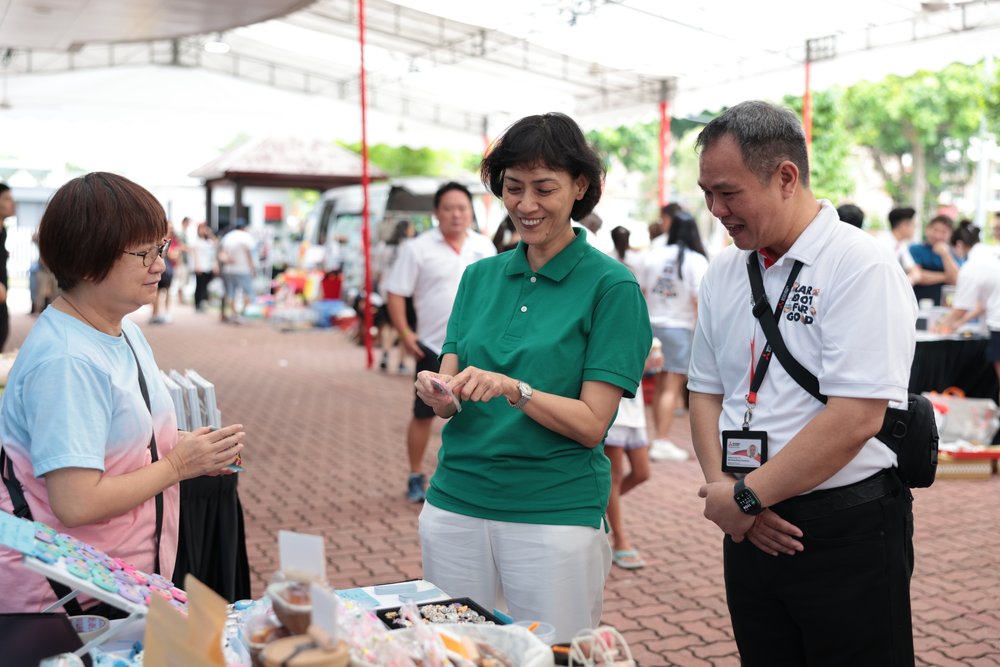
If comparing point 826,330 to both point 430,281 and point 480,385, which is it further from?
point 430,281

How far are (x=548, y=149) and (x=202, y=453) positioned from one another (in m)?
1.01

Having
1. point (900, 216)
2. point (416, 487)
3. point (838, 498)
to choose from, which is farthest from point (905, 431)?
point (900, 216)

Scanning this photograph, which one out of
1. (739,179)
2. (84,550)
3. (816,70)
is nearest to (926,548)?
(739,179)

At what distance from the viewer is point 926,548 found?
5270 mm

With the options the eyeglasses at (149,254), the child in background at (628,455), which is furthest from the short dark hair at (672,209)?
the eyeglasses at (149,254)

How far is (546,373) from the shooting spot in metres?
2.19

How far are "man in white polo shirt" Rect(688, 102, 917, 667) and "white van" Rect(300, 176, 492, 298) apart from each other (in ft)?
41.6

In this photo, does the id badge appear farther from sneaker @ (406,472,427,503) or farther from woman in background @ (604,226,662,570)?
sneaker @ (406,472,427,503)

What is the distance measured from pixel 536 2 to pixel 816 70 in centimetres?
419

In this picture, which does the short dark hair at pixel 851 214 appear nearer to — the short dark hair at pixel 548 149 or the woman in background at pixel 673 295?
the woman in background at pixel 673 295

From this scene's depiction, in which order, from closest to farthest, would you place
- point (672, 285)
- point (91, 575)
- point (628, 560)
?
point (91, 575) → point (628, 560) → point (672, 285)

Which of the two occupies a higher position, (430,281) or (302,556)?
(430,281)

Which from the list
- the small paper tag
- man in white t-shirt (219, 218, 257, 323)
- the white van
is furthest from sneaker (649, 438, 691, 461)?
man in white t-shirt (219, 218, 257, 323)

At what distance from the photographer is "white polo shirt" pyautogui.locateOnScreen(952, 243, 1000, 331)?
746 cm
